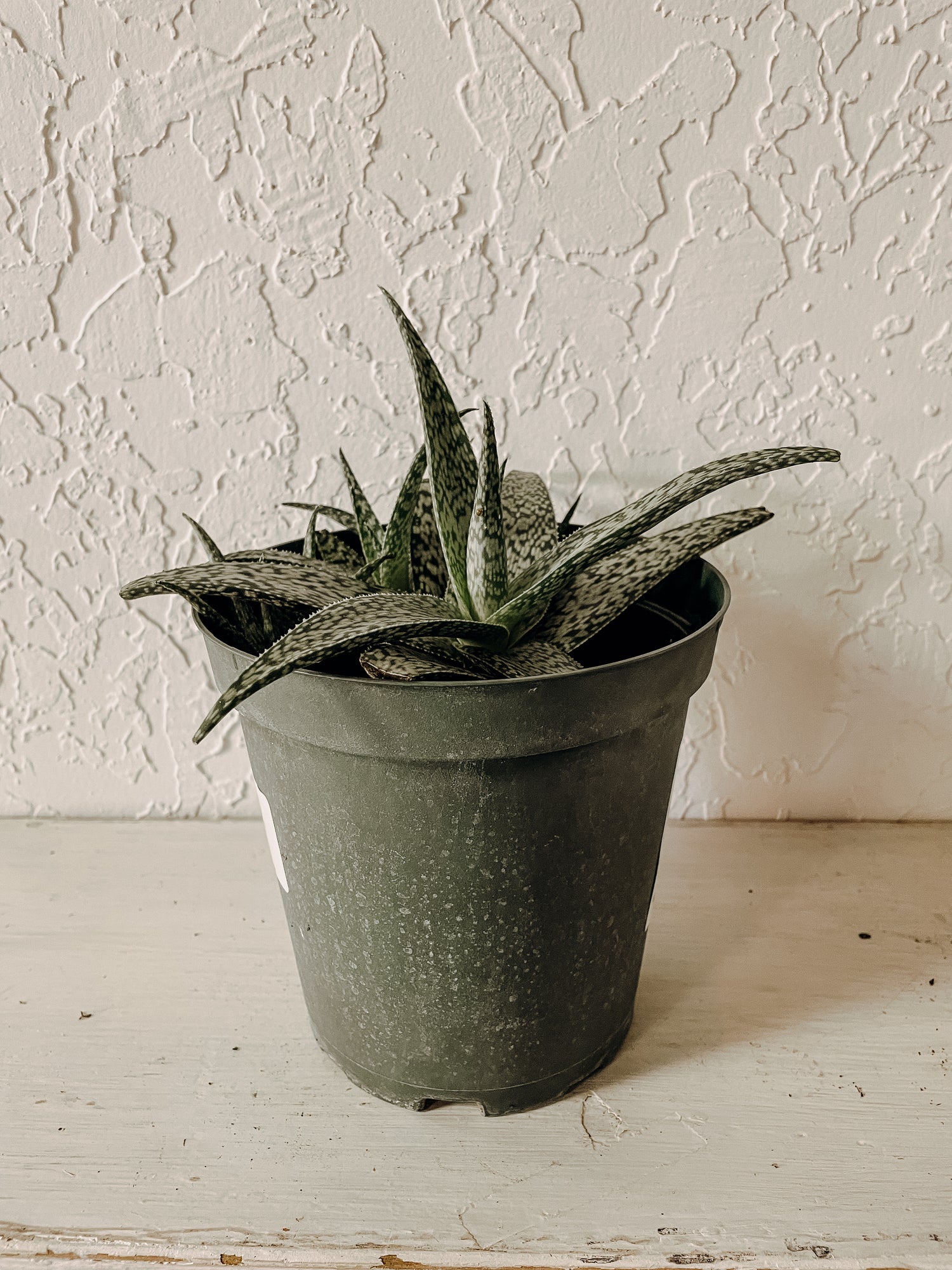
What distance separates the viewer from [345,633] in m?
0.45

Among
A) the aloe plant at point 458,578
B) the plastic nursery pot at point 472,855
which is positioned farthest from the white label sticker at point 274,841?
the aloe plant at point 458,578

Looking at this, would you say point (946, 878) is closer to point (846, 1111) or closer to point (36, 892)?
point (846, 1111)

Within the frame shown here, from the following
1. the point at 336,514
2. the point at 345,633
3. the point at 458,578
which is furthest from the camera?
the point at 336,514

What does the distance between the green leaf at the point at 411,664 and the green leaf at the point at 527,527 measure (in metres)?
0.11

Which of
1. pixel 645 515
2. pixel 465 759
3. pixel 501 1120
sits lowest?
pixel 501 1120

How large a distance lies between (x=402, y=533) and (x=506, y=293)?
26cm

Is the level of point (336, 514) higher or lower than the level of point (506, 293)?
lower

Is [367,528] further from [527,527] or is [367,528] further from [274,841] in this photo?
[274,841]

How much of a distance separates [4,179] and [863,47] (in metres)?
0.64

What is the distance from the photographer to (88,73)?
0.71 meters

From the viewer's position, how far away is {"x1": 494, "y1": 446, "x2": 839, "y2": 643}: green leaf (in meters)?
0.50

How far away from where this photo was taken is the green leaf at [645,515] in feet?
1.65

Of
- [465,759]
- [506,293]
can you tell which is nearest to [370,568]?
[465,759]

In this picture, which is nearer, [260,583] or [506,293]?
[260,583]
